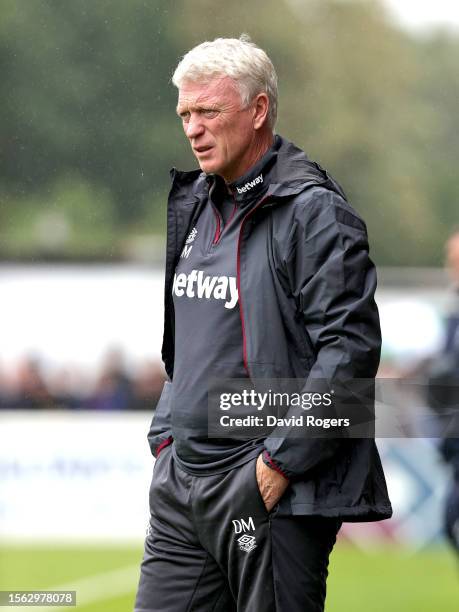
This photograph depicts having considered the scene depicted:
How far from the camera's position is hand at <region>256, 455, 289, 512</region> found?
3.07 meters

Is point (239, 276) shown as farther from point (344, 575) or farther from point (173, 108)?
point (344, 575)

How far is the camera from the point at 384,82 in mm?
6586

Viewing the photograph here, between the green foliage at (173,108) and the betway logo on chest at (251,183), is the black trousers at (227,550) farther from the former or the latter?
Answer: the green foliage at (173,108)

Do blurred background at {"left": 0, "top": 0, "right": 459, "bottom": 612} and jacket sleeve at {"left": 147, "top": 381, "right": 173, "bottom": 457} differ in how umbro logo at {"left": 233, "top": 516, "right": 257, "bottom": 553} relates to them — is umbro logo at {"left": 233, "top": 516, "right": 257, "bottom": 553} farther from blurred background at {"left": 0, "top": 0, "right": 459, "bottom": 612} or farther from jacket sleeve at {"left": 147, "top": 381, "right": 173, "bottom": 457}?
blurred background at {"left": 0, "top": 0, "right": 459, "bottom": 612}

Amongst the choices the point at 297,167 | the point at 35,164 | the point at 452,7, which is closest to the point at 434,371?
the point at 452,7

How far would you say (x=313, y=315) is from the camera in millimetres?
3066

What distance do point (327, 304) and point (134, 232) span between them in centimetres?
351

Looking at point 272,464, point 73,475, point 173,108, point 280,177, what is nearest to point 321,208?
point 280,177

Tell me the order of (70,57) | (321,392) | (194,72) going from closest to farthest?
(321,392), (194,72), (70,57)

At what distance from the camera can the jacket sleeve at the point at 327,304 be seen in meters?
3.01

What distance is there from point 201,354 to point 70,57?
2.99 m

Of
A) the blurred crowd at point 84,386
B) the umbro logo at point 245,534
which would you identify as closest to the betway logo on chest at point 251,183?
the umbro logo at point 245,534

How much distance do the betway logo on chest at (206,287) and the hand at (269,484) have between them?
1.19ft

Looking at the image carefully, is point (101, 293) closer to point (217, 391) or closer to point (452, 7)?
point (452, 7)
